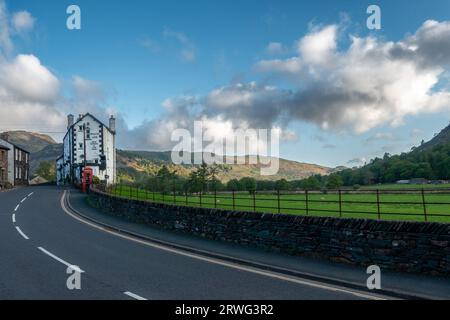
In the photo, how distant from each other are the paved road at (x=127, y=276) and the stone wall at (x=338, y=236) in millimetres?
2085

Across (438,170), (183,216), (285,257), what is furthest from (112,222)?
(438,170)

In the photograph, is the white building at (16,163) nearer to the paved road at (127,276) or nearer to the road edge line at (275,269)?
the road edge line at (275,269)

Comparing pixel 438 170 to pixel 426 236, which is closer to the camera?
pixel 426 236

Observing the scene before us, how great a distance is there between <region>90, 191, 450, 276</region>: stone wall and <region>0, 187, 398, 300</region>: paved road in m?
2.09

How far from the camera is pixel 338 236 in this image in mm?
11453

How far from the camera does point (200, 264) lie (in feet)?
37.9

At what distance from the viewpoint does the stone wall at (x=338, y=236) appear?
9.66m

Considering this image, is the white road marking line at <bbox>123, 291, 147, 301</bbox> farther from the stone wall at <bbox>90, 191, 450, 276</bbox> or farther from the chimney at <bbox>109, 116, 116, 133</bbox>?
the chimney at <bbox>109, 116, 116, 133</bbox>

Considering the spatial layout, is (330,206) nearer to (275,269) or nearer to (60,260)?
(275,269)

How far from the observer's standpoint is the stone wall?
31.7 feet

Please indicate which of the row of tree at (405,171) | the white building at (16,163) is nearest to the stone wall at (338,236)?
the white building at (16,163)
